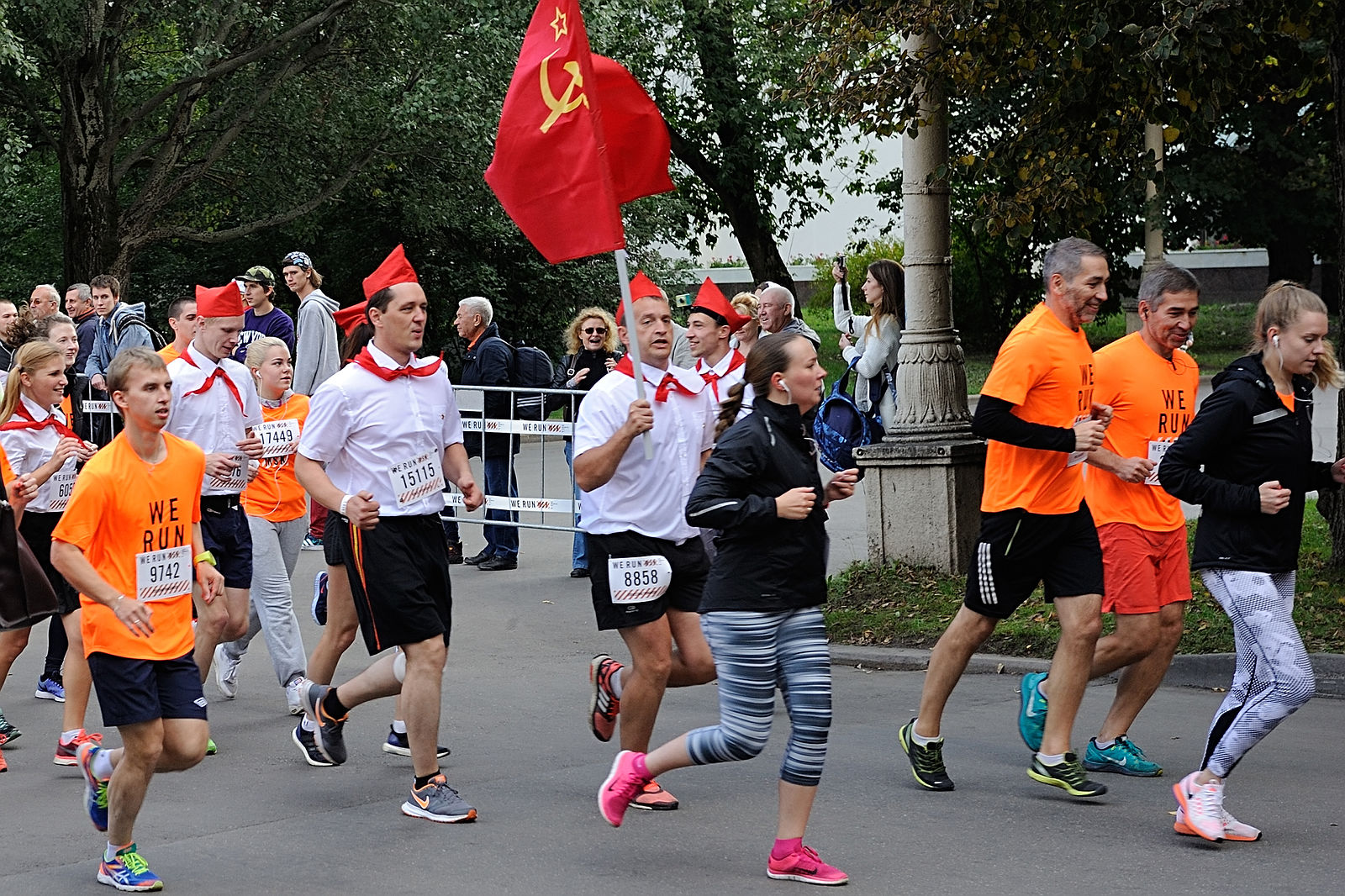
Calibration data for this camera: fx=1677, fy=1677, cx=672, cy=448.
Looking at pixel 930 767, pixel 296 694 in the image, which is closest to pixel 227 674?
pixel 296 694

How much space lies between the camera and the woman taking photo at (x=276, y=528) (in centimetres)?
809

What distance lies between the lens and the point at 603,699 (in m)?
6.52

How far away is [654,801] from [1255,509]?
2408 millimetres

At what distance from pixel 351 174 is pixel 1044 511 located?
1994 cm

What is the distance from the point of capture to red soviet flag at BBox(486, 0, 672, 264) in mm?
6480

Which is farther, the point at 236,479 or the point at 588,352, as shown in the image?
the point at 588,352

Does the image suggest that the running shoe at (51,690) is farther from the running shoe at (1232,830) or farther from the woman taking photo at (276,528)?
the running shoe at (1232,830)

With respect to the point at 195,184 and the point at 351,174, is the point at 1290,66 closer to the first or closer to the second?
the point at 351,174

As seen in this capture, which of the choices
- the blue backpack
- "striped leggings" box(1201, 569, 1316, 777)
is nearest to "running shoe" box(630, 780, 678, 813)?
"striped leggings" box(1201, 569, 1316, 777)

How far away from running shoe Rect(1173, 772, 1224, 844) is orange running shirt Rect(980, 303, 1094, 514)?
1161 millimetres

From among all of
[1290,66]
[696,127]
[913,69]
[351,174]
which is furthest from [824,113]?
[696,127]

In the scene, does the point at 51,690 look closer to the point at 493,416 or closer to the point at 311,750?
the point at 311,750

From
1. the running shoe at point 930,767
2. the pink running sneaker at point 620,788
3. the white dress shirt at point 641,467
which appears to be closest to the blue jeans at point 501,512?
the white dress shirt at point 641,467

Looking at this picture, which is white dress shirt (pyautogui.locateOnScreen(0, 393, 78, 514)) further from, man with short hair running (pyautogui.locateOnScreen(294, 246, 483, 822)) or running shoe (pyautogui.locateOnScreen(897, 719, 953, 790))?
running shoe (pyautogui.locateOnScreen(897, 719, 953, 790))
